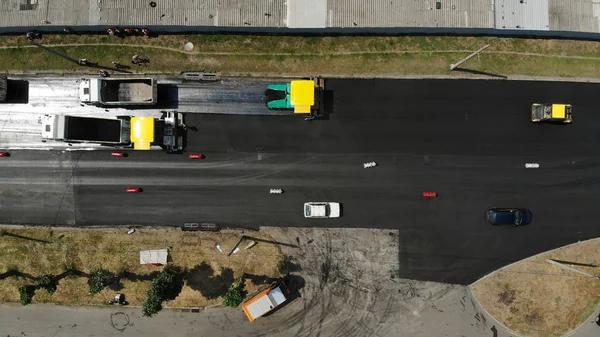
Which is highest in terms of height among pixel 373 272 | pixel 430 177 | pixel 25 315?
pixel 430 177

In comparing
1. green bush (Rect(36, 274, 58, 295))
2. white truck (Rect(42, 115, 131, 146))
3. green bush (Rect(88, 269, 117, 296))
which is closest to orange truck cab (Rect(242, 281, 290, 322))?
green bush (Rect(88, 269, 117, 296))

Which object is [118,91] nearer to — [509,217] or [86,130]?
[86,130]

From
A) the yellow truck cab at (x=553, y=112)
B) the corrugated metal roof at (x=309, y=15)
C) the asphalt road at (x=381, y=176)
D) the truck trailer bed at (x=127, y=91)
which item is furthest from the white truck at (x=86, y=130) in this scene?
the yellow truck cab at (x=553, y=112)

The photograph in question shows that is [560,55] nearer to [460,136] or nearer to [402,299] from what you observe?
[460,136]

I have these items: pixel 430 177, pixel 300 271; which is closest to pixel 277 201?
pixel 300 271

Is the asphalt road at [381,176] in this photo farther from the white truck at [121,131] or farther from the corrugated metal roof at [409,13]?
the corrugated metal roof at [409,13]

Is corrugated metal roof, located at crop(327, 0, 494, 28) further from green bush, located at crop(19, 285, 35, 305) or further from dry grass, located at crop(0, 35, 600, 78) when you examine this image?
green bush, located at crop(19, 285, 35, 305)

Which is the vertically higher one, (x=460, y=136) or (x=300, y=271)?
(x=460, y=136)
